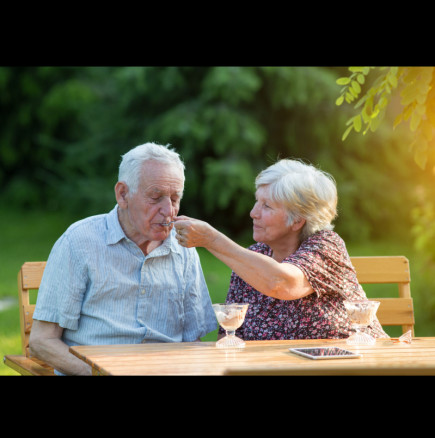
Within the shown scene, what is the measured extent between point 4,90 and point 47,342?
11.2m

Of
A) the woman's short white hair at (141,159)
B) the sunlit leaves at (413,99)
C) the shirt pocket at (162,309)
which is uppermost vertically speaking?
the sunlit leaves at (413,99)

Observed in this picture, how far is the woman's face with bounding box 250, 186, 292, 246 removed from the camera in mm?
3396

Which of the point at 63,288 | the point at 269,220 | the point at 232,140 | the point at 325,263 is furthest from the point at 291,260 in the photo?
the point at 232,140

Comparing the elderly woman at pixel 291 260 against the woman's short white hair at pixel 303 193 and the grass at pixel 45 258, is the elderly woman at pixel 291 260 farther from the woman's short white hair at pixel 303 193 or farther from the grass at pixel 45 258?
the grass at pixel 45 258

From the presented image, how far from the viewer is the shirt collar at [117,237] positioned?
128 inches

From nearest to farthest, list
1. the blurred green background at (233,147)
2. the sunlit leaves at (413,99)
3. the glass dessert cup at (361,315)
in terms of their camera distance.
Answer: the sunlit leaves at (413,99)
the glass dessert cup at (361,315)
the blurred green background at (233,147)

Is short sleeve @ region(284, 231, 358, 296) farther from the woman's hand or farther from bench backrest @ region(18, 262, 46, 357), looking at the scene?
bench backrest @ region(18, 262, 46, 357)

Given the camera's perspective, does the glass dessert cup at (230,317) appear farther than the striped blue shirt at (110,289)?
No

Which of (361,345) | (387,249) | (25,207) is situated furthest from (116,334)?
(25,207)

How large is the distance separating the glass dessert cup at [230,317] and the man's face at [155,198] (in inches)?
22.4

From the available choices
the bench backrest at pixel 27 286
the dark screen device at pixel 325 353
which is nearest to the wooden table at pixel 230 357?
the dark screen device at pixel 325 353
